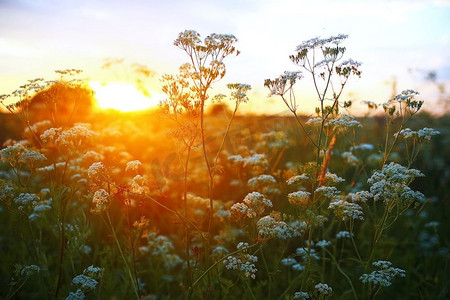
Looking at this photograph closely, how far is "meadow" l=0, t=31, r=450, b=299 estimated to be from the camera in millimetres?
4395

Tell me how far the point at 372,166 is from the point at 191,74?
783cm

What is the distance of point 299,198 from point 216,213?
2479mm

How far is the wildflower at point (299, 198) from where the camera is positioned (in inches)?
176

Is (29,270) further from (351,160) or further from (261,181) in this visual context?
(351,160)

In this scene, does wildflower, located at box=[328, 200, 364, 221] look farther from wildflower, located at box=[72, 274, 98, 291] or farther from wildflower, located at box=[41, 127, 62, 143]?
wildflower, located at box=[41, 127, 62, 143]

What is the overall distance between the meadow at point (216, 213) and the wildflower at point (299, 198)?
21mm

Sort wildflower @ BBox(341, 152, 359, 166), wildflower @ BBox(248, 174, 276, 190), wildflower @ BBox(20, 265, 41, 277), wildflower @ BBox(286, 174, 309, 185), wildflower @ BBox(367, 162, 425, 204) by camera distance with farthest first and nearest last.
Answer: wildflower @ BBox(341, 152, 359, 166) → wildflower @ BBox(248, 174, 276, 190) → wildflower @ BBox(286, 174, 309, 185) → wildflower @ BBox(20, 265, 41, 277) → wildflower @ BBox(367, 162, 425, 204)

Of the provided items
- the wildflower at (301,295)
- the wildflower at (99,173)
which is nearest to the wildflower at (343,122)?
the wildflower at (301,295)

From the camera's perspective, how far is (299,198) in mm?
4512

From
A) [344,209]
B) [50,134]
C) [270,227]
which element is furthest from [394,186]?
[50,134]

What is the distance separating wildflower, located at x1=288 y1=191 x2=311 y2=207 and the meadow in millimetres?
21

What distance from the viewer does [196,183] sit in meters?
9.85

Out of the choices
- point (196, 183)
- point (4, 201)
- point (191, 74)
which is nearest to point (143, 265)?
point (196, 183)

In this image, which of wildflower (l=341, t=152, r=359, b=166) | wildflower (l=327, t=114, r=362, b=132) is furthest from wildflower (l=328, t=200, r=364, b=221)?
wildflower (l=341, t=152, r=359, b=166)
